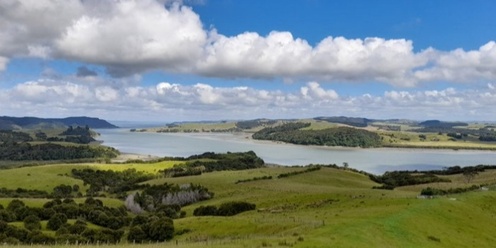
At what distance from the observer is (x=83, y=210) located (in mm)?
79875

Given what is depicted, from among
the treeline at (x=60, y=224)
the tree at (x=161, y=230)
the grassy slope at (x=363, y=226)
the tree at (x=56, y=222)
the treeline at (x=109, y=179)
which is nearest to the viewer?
the grassy slope at (x=363, y=226)

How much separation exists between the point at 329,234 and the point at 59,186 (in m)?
137

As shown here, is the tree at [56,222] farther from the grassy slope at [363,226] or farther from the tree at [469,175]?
the tree at [469,175]

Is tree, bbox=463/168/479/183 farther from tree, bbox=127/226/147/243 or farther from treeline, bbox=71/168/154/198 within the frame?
tree, bbox=127/226/147/243

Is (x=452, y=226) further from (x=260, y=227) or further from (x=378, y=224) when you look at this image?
(x=260, y=227)

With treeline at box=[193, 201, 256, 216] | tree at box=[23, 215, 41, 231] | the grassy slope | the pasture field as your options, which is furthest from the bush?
tree at box=[23, 215, 41, 231]

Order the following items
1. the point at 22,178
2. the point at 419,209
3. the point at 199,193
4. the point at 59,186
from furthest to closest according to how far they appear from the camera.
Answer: the point at 22,178 < the point at 59,186 < the point at 199,193 < the point at 419,209

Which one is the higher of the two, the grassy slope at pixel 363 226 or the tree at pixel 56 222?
the grassy slope at pixel 363 226

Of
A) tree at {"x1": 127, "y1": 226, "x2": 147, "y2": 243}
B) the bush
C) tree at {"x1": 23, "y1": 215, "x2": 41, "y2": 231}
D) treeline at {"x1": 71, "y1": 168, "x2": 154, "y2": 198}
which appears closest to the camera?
tree at {"x1": 127, "y1": 226, "x2": 147, "y2": 243}

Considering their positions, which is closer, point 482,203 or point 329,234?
point 329,234

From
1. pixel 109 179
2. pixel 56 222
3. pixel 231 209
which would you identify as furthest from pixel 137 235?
pixel 109 179

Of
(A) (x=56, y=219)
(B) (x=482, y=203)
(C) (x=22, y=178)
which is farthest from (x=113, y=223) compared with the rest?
(C) (x=22, y=178)

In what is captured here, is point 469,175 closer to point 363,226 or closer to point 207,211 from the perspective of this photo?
point 207,211

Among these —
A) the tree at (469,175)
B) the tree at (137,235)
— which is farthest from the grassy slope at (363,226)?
the tree at (469,175)
